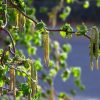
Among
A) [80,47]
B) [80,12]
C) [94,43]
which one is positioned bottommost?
[80,47]

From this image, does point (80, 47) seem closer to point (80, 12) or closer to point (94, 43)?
point (80, 12)

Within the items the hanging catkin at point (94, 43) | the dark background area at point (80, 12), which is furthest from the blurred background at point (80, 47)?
the hanging catkin at point (94, 43)

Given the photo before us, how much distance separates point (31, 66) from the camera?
204 cm

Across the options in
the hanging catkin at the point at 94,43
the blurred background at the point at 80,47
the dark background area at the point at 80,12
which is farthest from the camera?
the dark background area at the point at 80,12

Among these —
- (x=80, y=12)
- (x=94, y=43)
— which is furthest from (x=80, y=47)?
(x=94, y=43)

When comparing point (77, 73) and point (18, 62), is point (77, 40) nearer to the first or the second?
point (77, 73)

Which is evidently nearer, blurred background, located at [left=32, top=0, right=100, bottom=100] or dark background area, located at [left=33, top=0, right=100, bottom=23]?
blurred background, located at [left=32, top=0, right=100, bottom=100]

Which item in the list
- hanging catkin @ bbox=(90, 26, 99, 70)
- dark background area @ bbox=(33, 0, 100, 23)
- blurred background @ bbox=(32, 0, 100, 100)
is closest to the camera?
hanging catkin @ bbox=(90, 26, 99, 70)

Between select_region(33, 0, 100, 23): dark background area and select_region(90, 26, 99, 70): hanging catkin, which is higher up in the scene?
select_region(33, 0, 100, 23): dark background area

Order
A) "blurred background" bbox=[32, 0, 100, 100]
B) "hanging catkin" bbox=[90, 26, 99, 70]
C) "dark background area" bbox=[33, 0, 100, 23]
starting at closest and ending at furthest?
"hanging catkin" bbox=[90, 26, 99, 70] → "blurred background" bbox=[32, 0, 100, 100] → "dark background area" bbox=[33, 0, 100, 23]

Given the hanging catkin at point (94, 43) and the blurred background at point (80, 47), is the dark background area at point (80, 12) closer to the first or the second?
the blurred background at point (80, 47)

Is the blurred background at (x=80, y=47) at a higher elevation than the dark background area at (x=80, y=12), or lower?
lower

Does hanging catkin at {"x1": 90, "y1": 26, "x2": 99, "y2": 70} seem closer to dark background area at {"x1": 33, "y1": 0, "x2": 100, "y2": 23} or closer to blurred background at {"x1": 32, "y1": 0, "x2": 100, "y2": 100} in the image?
blurred background at {"x1": 32, "y1": 0, "x2": 100, "y2": 100}

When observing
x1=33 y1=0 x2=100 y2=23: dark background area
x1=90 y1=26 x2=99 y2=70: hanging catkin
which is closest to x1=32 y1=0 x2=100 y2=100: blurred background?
x1=33 y1=0 x2=100 y2=23: dark background area
